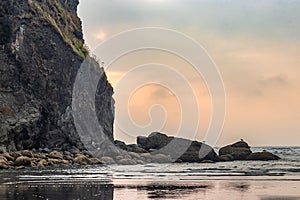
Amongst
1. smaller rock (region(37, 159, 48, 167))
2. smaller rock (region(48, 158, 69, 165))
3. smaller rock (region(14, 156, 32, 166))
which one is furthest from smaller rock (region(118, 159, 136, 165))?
smaller rock (region(14, 156, 32, 166))

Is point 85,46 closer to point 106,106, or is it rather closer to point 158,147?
point 106,106

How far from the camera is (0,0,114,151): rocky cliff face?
2864 inches

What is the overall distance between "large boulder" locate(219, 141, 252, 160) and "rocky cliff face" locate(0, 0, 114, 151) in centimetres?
2376

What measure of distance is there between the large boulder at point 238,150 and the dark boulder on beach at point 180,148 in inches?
225

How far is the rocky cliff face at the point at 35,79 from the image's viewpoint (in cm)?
7275

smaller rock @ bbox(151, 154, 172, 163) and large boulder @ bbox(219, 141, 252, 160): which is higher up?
large boulder @ bbox(219, 141, 252, 160)

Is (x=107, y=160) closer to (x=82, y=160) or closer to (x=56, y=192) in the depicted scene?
A: (x=82, y=160)

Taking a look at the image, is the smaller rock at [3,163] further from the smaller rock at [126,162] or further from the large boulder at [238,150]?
the large boulder at [238,150]

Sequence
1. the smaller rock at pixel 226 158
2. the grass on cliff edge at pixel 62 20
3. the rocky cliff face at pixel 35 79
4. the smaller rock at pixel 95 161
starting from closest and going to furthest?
the smaller rock at pixel 95 161 < the rocky cliff face at pixel 35 79 < the smaller rock at pixel 226 158 < the grass on cliff edge at pixel 62 20

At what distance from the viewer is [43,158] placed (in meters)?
63.5

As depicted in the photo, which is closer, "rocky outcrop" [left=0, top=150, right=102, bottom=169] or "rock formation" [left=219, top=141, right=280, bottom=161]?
"rocky outcrop" [left=0, top=150, right=102, bottom=169]

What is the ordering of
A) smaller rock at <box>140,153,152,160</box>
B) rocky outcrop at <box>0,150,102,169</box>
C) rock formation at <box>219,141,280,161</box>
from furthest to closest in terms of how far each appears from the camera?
rock formation at <box>219,141,280,161</box>
smaller rock at <box>140,153,152,160</box>
rocky outcrop at <box>0,150,102,169</box>

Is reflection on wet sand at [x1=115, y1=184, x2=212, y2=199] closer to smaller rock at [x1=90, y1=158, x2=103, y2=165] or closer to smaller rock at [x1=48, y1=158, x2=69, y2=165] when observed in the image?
smaller rock at [x1=48, y1=158, x2=69, y2=165]

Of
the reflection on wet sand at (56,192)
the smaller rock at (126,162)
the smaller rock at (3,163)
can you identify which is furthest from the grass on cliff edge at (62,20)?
the reflection on wet sand at (56,192)
